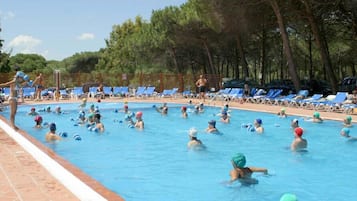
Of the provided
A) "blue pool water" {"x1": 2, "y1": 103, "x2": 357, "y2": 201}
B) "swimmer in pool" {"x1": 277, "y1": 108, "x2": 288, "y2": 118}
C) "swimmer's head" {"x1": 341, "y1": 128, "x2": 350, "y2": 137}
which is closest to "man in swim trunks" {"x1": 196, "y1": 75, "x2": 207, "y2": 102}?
"blue pool water" {"x1": 2, "y1": 103, "x2": 357, "y2": 201}

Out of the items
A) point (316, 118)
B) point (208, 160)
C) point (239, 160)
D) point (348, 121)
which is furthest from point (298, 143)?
point (316, 118)

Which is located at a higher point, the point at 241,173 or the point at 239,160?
the point at 239,160

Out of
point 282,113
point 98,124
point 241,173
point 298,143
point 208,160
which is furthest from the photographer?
point 282,113

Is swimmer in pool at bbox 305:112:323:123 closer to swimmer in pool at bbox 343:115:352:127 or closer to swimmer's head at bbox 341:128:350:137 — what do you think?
swimmer in pool at bbox 343:115:352:127

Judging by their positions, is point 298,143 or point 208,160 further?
point 298,143

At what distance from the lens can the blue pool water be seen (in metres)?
7.21

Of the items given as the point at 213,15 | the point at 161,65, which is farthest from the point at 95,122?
the point at 161,65

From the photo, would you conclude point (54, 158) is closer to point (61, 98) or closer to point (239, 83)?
point (61, 98)

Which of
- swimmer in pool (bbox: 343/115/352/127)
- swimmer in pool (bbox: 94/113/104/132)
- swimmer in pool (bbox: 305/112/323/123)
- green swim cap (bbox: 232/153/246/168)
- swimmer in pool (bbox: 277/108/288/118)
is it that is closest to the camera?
green swim cap (bbox: 232/153/246/168)

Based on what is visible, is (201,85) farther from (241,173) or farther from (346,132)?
(241,173)

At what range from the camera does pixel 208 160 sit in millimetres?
9695

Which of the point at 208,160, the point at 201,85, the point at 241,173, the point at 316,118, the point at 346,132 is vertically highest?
the point at 201,85

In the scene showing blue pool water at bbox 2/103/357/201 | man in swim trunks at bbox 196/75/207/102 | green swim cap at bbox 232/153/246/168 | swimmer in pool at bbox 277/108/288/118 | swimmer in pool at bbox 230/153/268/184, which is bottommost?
blue pool water at bbox 2/103/357/201

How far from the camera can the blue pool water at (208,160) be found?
284 inches
